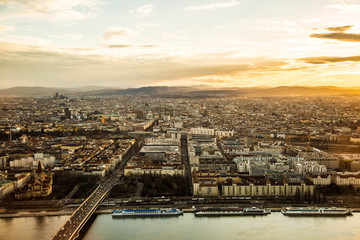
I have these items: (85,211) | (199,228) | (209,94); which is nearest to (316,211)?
(199,228)

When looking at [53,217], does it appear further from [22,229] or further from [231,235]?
[231,235]

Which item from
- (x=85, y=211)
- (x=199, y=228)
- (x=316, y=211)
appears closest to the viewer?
(x=199, y=228)

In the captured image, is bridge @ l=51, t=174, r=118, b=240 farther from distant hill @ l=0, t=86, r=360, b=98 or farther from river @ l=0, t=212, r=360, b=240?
distant hill @ l=0, t=86, r=360, b=98

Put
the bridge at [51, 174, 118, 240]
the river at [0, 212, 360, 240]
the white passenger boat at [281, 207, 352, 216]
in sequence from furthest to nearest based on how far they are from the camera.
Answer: the white passenger boat at [281, 207, 352, 216] < the river at [0, 212, 360, 240] < the bridge at [51, 174, 118, 240]

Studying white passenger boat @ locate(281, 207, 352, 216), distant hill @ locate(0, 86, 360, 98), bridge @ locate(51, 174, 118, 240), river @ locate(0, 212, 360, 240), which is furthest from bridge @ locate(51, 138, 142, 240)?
distant hill @ locate(0, 86, 360, 98)

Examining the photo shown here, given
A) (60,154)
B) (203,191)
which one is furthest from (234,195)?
(60,154)

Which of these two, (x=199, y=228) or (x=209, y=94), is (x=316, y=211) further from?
(x=209, y=94)
